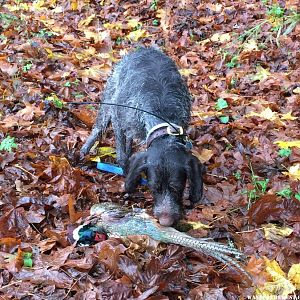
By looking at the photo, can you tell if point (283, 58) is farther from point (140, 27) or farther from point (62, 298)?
point (62, 298)

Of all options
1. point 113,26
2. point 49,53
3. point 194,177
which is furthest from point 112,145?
point 113,26

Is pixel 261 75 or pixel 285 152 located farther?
pixel 261 75

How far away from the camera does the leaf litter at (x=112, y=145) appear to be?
4000mm

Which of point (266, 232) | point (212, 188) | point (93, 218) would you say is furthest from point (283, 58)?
point (93, 218)

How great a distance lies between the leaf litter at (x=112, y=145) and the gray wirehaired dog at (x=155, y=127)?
357 mm

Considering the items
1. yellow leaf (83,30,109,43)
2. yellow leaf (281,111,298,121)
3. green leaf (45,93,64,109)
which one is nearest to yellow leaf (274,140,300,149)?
yellow leaf (281,111,298,121)

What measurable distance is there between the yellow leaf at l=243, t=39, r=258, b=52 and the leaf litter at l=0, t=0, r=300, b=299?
0.03 m

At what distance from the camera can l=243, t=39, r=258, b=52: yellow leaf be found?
927cm

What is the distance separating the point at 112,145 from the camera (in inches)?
275

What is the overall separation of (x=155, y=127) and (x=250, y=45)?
5.15m

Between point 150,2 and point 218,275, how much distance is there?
30.3ft

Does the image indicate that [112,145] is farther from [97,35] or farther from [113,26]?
[113,26]

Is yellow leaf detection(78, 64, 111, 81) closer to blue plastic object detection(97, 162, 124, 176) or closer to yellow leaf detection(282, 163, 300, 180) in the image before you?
blue plastic object detection(97, 162, 124, 176)

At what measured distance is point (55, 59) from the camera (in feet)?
29.2
